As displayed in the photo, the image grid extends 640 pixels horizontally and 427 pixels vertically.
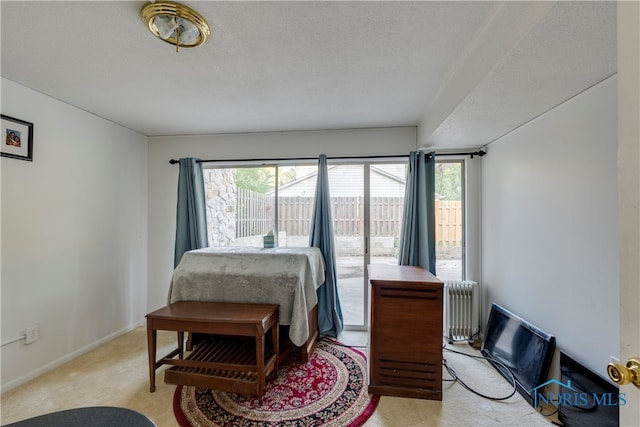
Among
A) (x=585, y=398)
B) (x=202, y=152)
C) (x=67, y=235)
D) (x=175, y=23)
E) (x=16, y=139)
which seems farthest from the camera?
(x=202, y=152)

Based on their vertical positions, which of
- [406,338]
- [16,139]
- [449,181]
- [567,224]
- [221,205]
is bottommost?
[406,338]

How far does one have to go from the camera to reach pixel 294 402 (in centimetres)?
190

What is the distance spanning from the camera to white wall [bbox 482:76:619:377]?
1.49 metres

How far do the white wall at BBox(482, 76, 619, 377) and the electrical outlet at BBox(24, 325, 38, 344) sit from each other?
13.1 feet

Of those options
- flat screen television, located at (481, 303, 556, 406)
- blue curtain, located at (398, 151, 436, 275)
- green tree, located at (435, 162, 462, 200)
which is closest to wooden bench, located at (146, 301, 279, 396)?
blue curtain, located at (398, 151, 436, 275)

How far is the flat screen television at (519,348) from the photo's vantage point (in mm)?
1868

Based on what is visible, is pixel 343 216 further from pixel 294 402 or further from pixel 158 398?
pixel 158 398

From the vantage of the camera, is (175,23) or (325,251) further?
(325,251)

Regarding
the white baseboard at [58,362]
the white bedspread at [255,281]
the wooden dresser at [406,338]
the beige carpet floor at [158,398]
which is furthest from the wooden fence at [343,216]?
the white baseboard at [58,362]

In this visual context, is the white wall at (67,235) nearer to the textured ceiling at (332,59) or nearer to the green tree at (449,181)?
the textured ceiling at (332,59)

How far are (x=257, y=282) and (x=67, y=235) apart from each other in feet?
6.06

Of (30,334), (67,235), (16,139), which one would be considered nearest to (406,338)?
(30,334)

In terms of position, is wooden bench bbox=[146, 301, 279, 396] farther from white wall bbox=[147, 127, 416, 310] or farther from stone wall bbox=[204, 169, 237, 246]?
white wall bbox=[147, 127, 416, 310]

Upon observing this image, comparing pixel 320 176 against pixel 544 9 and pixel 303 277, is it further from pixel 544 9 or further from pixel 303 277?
pixel 544 9
